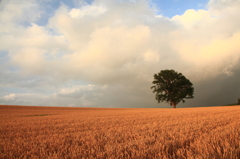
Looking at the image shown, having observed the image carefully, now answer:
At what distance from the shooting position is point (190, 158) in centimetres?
213

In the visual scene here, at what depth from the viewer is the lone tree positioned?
142ft

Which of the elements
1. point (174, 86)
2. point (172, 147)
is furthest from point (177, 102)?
point (172, 147)

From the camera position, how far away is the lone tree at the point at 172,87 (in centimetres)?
4322

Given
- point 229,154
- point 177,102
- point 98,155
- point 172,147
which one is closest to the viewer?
point 229,154

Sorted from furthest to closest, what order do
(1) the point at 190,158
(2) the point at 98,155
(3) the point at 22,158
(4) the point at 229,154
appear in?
(3) the point at 22,158, (2) the point at 98,155, (4) the point at 229,154, (1) the point at 190,158

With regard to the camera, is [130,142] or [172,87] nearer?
[130,142]

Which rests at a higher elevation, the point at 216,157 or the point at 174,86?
the point at 174,86

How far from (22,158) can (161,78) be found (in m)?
45.1

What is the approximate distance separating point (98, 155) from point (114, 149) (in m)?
0.44

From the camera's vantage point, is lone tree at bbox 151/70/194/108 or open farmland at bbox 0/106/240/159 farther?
lone tree at bbox 151/70/194/108

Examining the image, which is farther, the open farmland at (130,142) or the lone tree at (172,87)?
the lone tree at (172,87)

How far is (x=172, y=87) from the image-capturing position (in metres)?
44.4

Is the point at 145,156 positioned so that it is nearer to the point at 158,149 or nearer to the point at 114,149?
the point at 158,149

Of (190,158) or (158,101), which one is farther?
(158,101)
